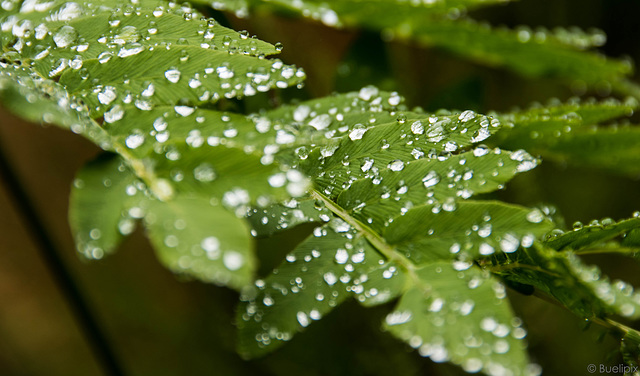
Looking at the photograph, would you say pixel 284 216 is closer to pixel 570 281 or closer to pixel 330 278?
pixel 330 278

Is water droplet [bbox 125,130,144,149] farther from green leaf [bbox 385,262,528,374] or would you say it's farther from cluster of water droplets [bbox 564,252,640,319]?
cluster of water droplets [bbox 564,252,640,319]

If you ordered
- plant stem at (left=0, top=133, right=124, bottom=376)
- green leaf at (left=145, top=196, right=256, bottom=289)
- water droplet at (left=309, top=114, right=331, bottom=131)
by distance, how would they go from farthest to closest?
plant stem at (left=0, top=133, right=124, bottom=376), water droplet at (left=309, top=114, right=331, bottom=131), green leaf at (left=145, top=196, right=256, bottom=289)

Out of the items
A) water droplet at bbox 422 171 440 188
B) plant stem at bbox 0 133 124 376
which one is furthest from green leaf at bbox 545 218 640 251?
plant stem at bbox 0 133 124 376

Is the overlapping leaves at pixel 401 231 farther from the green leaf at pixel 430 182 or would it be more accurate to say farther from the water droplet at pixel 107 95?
the water droplet at pixel 107 95

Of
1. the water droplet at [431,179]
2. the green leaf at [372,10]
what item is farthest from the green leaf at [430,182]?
the green leaf at [372,10]

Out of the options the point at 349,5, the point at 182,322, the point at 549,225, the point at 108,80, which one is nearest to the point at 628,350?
the point at 549,225

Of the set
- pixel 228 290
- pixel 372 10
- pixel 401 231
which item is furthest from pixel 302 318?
pixel 228 290
